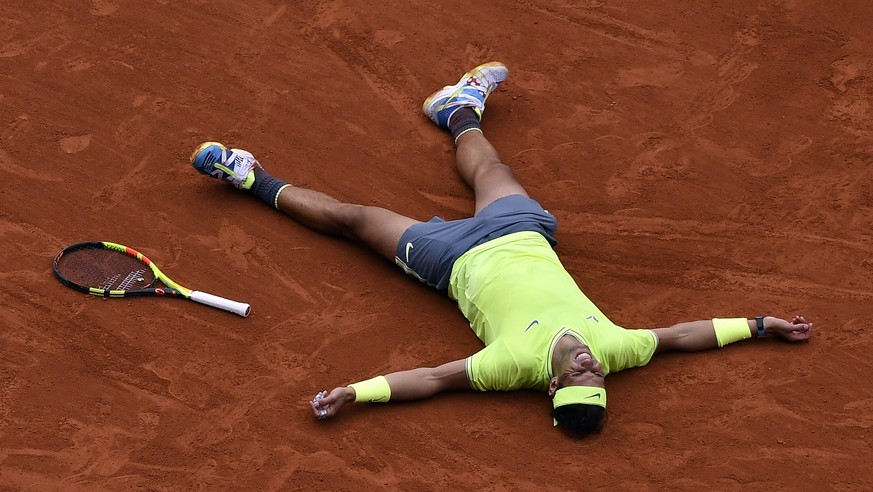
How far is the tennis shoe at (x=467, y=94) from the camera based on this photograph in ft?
31.7

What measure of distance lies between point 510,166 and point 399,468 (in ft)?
9.74

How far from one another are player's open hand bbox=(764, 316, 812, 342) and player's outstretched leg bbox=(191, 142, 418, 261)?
8.27ft

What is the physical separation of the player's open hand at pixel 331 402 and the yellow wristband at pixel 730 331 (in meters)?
2.41

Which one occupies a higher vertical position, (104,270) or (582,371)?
(582,371)

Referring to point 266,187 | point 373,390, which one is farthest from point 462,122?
point 373,390

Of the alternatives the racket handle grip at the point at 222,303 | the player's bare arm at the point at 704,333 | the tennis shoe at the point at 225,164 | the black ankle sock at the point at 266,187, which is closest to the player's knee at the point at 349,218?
the black ankle sock at the point at 266,187

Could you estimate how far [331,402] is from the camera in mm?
7508

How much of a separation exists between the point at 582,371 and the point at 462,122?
2904 millimetres

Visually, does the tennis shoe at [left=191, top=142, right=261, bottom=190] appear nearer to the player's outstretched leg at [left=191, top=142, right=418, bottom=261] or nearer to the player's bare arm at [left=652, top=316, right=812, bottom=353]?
the player's outstretched leg at [left=191, top=142, right=418, bottom=261]

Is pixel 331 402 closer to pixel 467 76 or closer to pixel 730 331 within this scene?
pixel 730 331

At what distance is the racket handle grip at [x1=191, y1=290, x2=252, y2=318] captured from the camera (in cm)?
820

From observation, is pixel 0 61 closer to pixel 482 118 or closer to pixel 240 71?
pixel 240 71

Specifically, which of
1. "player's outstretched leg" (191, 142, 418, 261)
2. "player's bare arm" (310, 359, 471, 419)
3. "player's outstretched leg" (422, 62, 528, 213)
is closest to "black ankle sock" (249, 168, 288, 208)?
"player's outstretched leg" (191, 142, 418, 261)

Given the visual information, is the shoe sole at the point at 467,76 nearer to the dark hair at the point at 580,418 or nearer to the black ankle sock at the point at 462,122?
the black ankle sock at the point at 462,122
